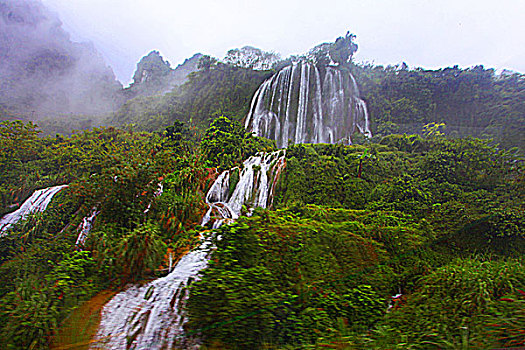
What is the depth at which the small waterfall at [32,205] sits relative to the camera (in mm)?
4892

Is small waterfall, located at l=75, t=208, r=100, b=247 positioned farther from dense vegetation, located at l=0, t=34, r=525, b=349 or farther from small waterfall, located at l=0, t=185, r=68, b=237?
small waterfall, located at l=0, t=185, r=68, b=237

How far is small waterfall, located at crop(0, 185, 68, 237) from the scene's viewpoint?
193 inches

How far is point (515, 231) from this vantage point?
10.4 ft

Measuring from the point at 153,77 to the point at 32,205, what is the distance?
32.0 meters

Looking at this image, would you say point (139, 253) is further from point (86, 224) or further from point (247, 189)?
point (247, 189)

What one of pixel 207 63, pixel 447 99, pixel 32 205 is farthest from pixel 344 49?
pixel 32 205

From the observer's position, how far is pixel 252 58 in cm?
2584

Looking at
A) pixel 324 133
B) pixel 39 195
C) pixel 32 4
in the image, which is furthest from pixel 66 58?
pixel 324 133

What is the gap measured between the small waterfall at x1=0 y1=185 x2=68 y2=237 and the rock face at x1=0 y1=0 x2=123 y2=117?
23183mm

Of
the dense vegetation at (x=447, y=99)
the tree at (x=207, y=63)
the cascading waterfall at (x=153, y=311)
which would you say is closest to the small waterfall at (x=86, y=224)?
the cascading waterfall at (x=153, y=311)

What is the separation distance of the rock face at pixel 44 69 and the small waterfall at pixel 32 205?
76.1 ft

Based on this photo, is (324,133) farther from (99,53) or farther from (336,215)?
(99,53)

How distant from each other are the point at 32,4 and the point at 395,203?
3934 centimetres

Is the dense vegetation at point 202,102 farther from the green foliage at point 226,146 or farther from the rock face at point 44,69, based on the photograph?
the rock face at point 44,69
